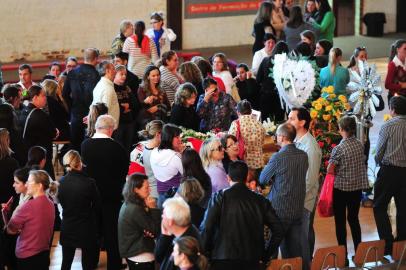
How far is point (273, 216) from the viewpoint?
25.7ft

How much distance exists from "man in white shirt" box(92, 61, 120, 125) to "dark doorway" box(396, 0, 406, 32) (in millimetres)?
13430

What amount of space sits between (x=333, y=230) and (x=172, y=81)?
271 cm

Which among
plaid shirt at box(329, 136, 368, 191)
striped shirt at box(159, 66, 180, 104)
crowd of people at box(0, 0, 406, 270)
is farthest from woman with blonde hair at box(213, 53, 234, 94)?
plaid shirt at box(329, 136, 368, 191)

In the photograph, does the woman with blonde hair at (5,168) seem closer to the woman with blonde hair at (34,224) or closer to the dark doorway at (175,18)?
the woman with blonde hair at (34,224)

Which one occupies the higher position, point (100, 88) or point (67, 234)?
point (100, 88)

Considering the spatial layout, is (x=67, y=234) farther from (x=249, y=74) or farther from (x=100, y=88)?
(x=249, y=74)

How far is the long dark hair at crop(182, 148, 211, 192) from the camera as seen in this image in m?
8.37

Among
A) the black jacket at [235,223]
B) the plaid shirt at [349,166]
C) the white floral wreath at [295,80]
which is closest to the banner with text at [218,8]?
the white floral wreath at [295,80]

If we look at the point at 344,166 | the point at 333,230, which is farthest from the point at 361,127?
the point at 344,166

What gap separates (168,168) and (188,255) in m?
2.58

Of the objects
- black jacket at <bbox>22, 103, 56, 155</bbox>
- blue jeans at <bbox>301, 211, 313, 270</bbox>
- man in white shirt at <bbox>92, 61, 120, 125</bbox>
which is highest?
man in white shirt at <bbox>92, 61, 120, 125</bbox>

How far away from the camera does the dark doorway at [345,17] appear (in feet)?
75.2

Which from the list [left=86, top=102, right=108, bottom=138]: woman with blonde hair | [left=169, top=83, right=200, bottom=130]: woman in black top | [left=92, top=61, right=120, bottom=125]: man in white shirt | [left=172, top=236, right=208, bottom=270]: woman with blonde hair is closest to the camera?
[left=172, top=236, right=208, bottom=270]: woman with blonde hair

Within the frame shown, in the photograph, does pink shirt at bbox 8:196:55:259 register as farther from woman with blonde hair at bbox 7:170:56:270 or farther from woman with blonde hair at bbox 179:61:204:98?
woman with blonde hair at bbox 179:61:204:98
